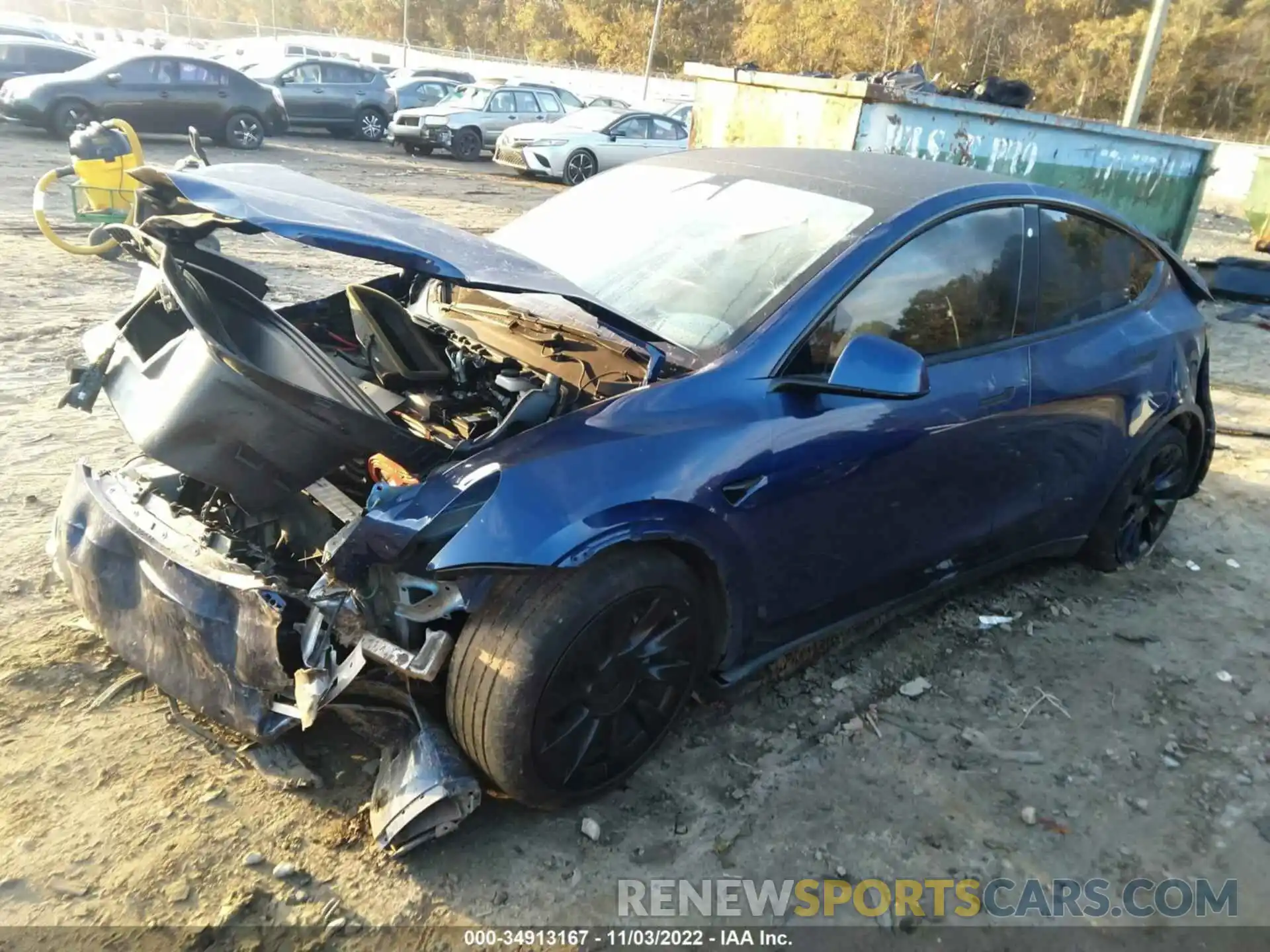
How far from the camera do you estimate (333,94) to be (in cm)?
1827

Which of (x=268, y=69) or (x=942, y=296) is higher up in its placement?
(x=942, y=296)

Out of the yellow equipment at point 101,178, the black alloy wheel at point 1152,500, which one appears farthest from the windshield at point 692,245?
the yellow equipment at point 101,178

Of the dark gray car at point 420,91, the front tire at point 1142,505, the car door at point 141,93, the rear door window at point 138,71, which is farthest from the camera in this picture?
the dark gray car at point 420,91

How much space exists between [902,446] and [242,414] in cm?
194

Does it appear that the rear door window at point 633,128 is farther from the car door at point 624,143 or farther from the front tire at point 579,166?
the front tire at point 579,166

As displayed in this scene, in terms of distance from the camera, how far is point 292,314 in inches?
136

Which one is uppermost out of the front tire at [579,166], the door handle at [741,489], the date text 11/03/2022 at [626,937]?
the door handle at [741,489]

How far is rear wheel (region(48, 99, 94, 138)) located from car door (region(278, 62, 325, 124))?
14.1 ft

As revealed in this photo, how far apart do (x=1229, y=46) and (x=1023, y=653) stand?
46931 mm

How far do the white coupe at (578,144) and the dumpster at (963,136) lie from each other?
18.8 ft

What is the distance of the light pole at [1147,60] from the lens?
12.0m

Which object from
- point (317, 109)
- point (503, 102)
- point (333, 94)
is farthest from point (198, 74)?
point (503, 102)

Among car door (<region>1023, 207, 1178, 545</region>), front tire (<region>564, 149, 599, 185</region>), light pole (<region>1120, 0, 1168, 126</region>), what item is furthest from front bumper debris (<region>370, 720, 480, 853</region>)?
front tire (<region>564, 149, 599, 185</region>)

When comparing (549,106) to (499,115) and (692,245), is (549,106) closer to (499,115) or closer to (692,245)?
(499,115)
